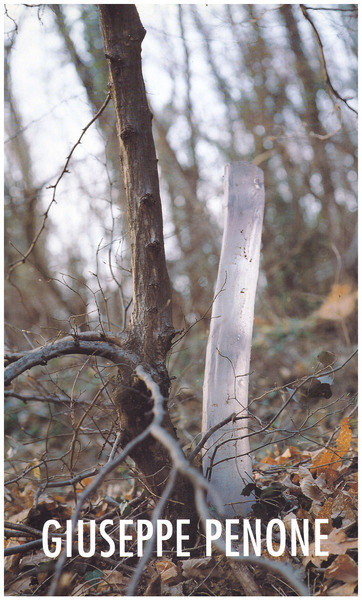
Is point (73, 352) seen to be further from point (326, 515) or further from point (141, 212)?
point (326, 515)

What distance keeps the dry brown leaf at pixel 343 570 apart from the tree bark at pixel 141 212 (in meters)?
0.58

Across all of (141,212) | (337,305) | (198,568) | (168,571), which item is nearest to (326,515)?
(198,568)

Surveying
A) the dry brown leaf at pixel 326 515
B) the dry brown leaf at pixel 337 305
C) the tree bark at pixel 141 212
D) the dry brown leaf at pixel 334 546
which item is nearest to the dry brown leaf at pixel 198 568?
the tree bark at pixel 141 212

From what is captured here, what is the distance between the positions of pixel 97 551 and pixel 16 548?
0.35 metres

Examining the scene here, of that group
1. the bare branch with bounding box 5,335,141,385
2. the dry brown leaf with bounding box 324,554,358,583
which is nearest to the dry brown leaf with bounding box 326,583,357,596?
the dry brown leaf with bounding box 324,554,358,583

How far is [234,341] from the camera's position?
2.20 meters

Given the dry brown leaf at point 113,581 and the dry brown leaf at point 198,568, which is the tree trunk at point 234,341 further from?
the dry brown leaf at point 113,581

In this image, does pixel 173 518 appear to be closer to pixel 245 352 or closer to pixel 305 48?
pixel 245 352

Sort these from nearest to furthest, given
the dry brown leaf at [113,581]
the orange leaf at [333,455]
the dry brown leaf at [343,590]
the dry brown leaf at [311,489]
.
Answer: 1. the dry brown leaf at [343,590]
2. the dry brown leaf at [113,581]
3. the dry brown leaf at [311,489]
4. the orange leaf at [333,455]

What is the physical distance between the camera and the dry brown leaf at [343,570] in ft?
5.65

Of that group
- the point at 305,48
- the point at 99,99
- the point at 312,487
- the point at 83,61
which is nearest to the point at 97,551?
the point at 312,487

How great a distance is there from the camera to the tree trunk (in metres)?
2.11

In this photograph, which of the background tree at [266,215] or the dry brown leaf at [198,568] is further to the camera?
the background tree at [266,215]

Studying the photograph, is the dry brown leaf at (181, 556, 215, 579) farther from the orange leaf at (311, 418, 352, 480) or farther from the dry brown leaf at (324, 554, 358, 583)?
the orange leaf at (311, 418, 352, 480)
